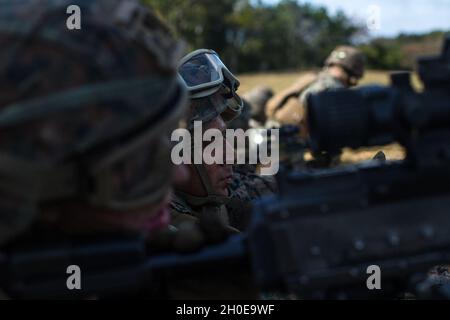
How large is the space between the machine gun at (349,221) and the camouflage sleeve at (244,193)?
2.06 meters

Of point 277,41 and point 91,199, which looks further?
point 277,41

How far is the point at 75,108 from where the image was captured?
1748 mm

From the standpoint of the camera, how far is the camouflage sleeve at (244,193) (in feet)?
13.6

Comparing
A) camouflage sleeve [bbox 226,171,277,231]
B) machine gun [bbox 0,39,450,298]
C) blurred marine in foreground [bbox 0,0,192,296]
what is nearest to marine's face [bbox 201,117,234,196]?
camouflage sleeve [bbox 226,171,277,231]

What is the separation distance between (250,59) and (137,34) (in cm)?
4902

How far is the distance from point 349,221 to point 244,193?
8.12 ft

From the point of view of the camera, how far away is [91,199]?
185 cm

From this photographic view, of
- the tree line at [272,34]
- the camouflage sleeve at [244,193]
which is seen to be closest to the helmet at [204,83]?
the camouflage sleeve at [244,193]

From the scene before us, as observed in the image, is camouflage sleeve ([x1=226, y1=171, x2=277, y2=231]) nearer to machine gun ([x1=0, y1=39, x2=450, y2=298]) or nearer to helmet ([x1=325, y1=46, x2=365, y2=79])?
machine gun ([x1=0, y1=39, x2=450, y2=298])

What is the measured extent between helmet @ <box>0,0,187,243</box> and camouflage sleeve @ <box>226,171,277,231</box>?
227 cm

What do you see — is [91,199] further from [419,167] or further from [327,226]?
[419,167]

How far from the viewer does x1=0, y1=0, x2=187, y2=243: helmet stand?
5.70ft

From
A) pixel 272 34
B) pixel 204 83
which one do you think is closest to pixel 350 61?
pixel 204 83

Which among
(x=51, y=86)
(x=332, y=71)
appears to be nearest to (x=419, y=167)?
(x=51, y=86)
